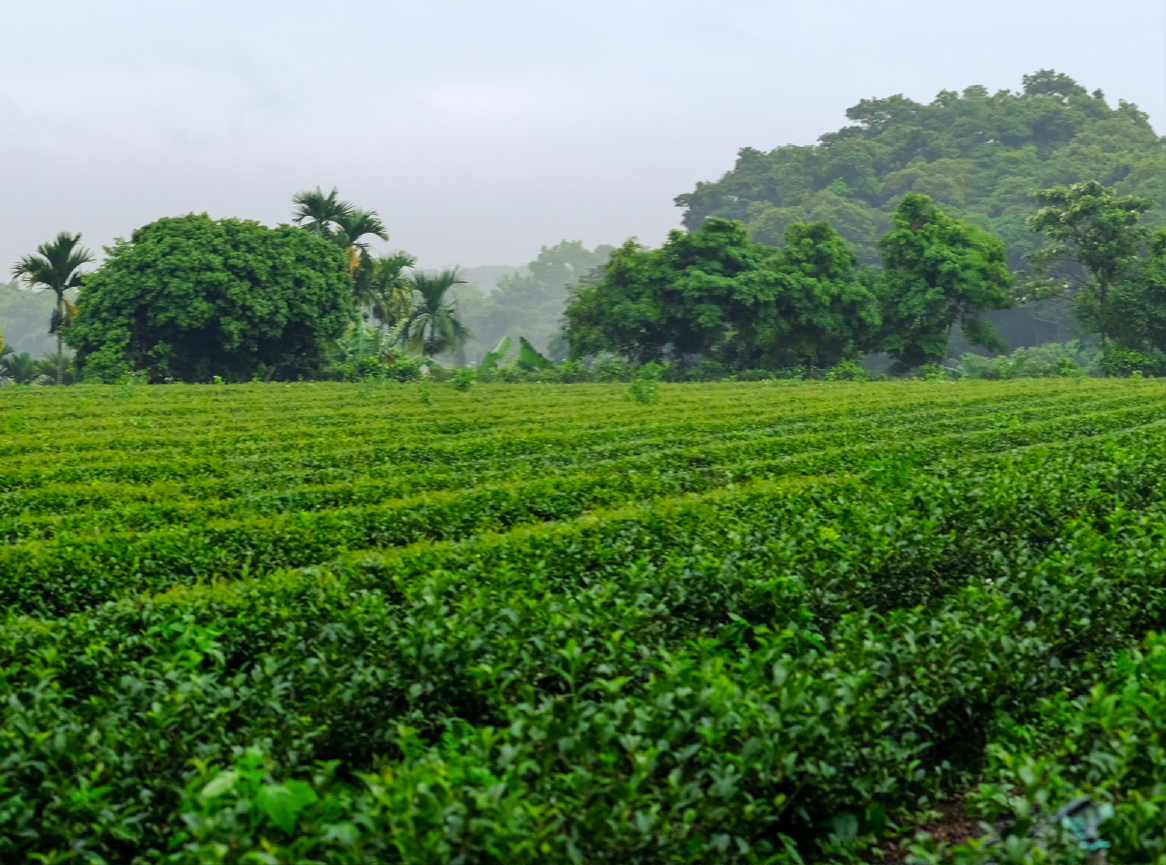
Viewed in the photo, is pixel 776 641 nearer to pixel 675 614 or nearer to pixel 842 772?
pixel 842 772

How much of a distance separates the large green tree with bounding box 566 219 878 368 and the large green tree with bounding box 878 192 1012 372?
1.16 meters

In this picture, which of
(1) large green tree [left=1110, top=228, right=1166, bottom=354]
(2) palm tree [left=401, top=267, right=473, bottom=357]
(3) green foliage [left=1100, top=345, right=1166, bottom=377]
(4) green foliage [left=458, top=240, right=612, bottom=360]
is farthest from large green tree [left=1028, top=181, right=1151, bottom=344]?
(4) green foliage [left=458, top=240, right=612, bottom=360]

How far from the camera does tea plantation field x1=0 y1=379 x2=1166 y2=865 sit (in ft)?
10.8

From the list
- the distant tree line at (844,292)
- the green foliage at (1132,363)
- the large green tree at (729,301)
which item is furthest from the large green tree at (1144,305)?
the large green tree at (729,301)

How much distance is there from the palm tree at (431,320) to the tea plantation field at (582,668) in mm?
25511

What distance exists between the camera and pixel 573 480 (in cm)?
1020

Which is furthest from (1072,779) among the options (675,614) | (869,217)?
(869,217)

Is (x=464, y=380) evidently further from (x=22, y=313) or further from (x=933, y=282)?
(x=22, y=313)

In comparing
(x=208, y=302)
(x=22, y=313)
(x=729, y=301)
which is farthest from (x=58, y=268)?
(x=22, y=313)

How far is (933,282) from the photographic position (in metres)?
36.5

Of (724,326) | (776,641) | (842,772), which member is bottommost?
(842,772)

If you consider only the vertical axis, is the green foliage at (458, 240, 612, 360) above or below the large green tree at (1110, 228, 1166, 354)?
above

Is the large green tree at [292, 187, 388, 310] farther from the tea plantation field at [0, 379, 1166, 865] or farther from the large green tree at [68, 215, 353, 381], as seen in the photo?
the tea plantation field at [0, 379, 1166, 865]

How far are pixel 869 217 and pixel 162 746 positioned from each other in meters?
56.0
